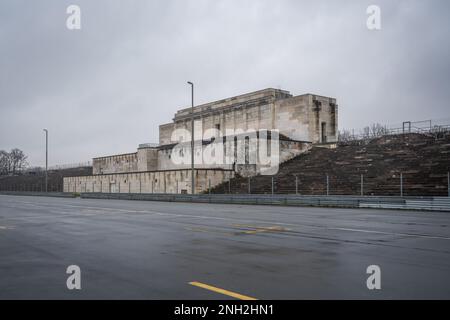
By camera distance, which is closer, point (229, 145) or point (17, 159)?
point (229, 145)

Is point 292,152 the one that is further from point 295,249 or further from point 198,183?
point 295,249

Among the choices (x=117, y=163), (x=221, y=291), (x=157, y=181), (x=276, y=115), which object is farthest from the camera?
(x=117, y=163)

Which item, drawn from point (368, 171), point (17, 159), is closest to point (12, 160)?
point (17, 159)

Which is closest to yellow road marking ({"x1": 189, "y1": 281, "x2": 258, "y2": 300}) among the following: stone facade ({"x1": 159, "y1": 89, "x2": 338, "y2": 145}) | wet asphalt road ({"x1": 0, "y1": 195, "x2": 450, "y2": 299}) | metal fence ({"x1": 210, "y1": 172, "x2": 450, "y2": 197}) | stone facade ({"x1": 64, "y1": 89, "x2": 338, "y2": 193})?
wet asphalt road ({"x1": 0, "y1": 195, "x2": 450, "y2": 299})

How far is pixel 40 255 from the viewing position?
958 centimetres

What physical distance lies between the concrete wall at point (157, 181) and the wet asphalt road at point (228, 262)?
3079 cm

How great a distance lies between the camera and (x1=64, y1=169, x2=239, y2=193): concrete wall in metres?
45.5

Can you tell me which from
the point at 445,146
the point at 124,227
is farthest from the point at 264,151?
the point at 124,227

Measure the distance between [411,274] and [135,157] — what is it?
202 feet

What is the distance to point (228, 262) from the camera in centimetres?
850

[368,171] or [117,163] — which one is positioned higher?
[117,163]

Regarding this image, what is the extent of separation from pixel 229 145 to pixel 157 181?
963cm

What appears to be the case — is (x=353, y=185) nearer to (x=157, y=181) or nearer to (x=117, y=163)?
(x=157, y=181)

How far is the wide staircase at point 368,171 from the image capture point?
1205 inches
